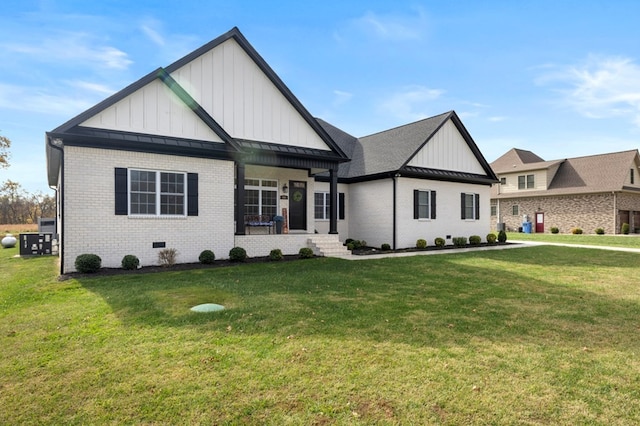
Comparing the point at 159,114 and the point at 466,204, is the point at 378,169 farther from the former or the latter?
the point at 159,114

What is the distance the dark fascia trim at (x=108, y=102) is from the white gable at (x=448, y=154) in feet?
39.2

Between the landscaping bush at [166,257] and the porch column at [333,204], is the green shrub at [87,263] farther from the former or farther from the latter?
the porch column at [333,204]

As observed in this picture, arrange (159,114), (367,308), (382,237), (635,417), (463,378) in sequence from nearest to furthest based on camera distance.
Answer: (635,417), (463,378), (367,308), (159,114), (382,237)

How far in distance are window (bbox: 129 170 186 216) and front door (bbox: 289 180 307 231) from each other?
219 inches

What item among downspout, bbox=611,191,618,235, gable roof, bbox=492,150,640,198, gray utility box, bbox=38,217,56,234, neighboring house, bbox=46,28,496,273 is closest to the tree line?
gray utility box, bbox=38,217,56,234

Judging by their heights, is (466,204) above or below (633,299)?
above

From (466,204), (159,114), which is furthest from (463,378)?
(466,204)

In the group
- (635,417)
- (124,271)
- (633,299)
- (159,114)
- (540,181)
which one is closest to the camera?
(635,417)

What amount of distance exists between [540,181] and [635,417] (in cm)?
3489

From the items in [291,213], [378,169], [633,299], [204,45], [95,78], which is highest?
[204,45]

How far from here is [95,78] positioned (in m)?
12.8

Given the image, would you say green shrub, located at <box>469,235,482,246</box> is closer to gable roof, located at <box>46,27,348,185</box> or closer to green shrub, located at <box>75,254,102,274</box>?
gable roof, located at <box>46,27,348,185</box>

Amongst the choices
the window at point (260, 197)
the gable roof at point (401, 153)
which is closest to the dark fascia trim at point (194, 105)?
the window at point (260, 197)

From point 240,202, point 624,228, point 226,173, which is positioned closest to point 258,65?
point 226,173
